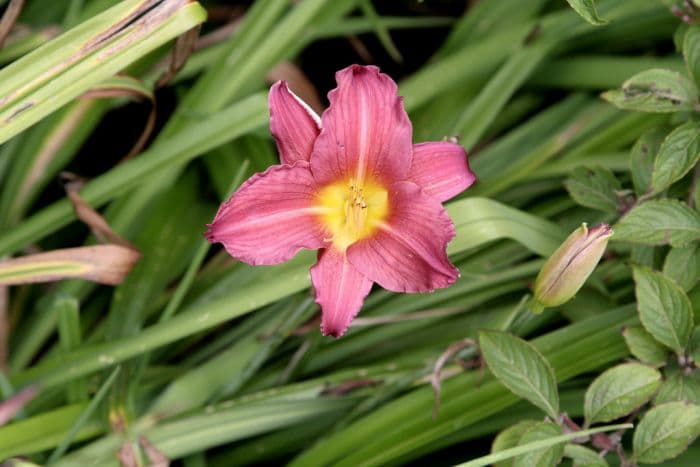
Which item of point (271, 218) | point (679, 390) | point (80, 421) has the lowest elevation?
point (679, 390)

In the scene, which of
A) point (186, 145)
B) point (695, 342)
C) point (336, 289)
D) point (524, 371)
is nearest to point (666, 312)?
point (695, 342)

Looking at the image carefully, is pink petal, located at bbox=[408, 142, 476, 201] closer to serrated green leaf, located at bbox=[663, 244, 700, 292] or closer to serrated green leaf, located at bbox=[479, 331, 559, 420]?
serrated green leaf, located at bbox=[479, 331, 559, 420]

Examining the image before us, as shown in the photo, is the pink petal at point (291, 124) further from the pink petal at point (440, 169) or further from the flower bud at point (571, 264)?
the flower bud at point (571, 264)

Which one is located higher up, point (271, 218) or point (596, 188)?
point (271, 218)

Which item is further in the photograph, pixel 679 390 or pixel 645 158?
pixel 645 158

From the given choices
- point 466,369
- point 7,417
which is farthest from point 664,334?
point 7,417

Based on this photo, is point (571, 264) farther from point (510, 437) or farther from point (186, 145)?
point (186, 145)

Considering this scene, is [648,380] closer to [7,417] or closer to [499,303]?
[499,303]
